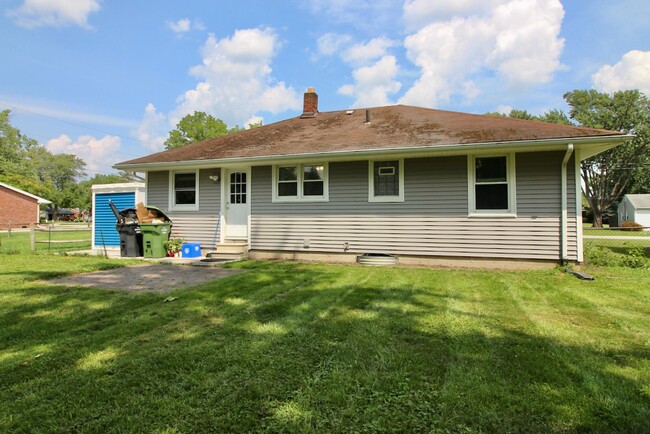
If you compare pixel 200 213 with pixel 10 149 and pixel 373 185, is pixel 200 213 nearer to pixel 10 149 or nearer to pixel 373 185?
pixel 373 185

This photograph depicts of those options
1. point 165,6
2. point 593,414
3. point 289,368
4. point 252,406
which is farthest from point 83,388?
point 165,6

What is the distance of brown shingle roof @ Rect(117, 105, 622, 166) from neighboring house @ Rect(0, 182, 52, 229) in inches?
→ 1327

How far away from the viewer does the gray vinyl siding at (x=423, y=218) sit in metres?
7.69

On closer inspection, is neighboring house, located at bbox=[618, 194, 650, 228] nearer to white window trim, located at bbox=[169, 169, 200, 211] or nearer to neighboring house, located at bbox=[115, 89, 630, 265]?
neighboring house, located at bbox=[115, 89, 630, 265]

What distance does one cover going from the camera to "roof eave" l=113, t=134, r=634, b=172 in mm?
6949

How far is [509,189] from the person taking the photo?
792 centimetres

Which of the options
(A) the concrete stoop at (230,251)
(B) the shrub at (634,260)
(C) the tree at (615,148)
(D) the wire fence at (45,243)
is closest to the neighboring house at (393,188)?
(A) the concrete stoop at (230,251)

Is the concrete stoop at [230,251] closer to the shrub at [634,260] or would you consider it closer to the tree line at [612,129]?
the shrub at [634,260]

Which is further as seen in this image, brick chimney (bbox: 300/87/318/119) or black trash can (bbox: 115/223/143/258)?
brick chimney (bbox: 300/87/318/119)

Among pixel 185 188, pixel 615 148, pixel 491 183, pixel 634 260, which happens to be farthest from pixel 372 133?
pixel 615 148

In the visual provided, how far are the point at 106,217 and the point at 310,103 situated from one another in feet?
26.8

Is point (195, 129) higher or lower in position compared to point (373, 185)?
higher

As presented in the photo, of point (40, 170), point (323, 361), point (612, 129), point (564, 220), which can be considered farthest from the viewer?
point (40, 170)

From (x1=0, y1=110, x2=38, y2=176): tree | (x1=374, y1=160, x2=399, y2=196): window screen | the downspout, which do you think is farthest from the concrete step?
(x1=0, y1=110, x2=38, y2=176): tree
